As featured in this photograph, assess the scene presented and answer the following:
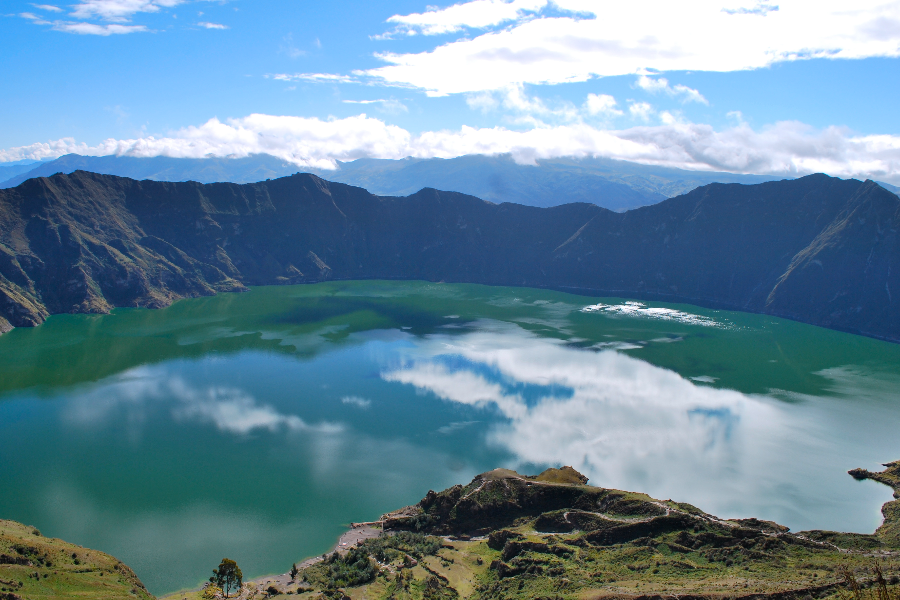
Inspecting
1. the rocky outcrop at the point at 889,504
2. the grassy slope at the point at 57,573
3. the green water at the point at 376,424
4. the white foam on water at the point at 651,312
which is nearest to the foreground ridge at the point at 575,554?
the rocky outcrop at the point at 889,504

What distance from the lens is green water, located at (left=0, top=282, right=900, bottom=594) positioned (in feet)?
186

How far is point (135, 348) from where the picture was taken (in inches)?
4756

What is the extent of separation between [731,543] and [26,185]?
707ft

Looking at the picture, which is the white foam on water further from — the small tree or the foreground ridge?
the small tree

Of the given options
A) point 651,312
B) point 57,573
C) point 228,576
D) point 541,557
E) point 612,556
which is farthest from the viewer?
point 651,312

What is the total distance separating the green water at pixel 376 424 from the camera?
5662 centimetres

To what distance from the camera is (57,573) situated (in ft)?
125

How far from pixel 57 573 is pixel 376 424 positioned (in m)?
43.2

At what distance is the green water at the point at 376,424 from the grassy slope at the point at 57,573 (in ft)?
17.5

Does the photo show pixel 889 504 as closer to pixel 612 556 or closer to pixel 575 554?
pixel 612 556

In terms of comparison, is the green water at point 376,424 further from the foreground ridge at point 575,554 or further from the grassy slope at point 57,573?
the foreground ridge at point 575,554

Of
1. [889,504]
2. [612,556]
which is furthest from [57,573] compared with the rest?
[889,504]

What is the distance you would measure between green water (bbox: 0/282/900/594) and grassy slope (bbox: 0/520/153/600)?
5345 millimetres

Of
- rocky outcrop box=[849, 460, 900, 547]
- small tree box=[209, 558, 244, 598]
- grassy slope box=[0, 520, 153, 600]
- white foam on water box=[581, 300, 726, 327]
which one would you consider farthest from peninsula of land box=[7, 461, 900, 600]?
white foam on water box=[581, 300, 726, 327]
